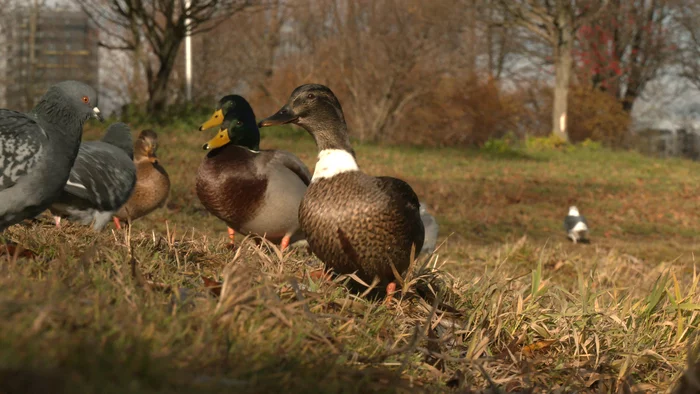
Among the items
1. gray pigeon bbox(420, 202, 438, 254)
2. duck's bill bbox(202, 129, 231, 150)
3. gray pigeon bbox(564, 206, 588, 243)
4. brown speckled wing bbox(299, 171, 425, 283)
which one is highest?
duck's bill bbox(202, 129, 231, 150)

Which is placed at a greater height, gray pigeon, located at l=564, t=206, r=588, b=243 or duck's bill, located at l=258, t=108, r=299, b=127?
duck's bill, located at l=258, t=108, r=299, b=127

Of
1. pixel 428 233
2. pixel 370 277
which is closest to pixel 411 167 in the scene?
pixel 428 233

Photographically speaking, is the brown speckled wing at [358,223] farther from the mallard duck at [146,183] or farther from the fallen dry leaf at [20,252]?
the mallard duck at [146,183]

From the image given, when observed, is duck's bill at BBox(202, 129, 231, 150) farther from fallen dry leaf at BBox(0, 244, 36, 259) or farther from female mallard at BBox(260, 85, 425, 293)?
fallen dry leaf at BBox(0, 244, 36, 259)

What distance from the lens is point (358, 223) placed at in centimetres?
287

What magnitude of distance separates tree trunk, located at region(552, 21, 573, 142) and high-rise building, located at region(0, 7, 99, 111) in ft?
47.6

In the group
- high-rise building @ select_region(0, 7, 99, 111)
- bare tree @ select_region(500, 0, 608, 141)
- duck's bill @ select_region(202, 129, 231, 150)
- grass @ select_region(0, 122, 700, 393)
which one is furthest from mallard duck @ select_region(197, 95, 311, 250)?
high-rise building @ select_region(0, 7, 99, 111)

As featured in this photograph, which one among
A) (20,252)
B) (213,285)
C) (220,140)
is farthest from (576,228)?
(20,252)

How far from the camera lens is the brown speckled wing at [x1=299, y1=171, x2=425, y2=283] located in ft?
9.45

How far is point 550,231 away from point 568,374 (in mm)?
6754

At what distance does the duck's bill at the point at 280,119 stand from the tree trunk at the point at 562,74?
1979cm

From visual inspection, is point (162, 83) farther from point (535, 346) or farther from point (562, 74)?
point (535, 346)

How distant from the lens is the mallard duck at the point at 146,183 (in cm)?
577

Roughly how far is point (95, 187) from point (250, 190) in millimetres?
1059
